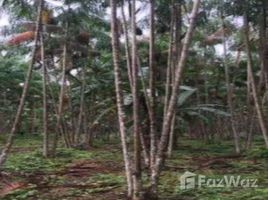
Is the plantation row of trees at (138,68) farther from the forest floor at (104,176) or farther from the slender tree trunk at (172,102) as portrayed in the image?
the forest floor at (104,176)

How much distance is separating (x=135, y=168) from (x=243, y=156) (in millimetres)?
7118

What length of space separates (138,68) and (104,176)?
2.38m

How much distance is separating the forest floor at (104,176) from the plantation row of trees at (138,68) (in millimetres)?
597

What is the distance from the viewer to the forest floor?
26.6 ft

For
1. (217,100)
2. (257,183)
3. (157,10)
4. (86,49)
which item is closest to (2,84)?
(86,49)

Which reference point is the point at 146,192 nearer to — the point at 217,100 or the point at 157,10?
the point at 157,10

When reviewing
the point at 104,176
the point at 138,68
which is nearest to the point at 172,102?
the point at 138,68

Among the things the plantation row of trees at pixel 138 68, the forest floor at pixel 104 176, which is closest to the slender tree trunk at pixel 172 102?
the plantation row of trees at pixel 138 68

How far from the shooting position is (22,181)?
32.3 feet

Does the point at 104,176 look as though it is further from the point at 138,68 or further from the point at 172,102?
the point at 172,102

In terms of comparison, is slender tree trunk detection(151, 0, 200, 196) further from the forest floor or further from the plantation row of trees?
the forest floor

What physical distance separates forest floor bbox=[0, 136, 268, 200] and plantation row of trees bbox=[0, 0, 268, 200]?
60 cm

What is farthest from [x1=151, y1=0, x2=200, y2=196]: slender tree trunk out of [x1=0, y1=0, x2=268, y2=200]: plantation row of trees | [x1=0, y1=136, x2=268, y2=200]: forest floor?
[x1=0, y1=136, x2=268, y2=200]: forest floor

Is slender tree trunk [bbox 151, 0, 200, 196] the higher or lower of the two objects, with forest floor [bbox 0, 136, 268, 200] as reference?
higher
